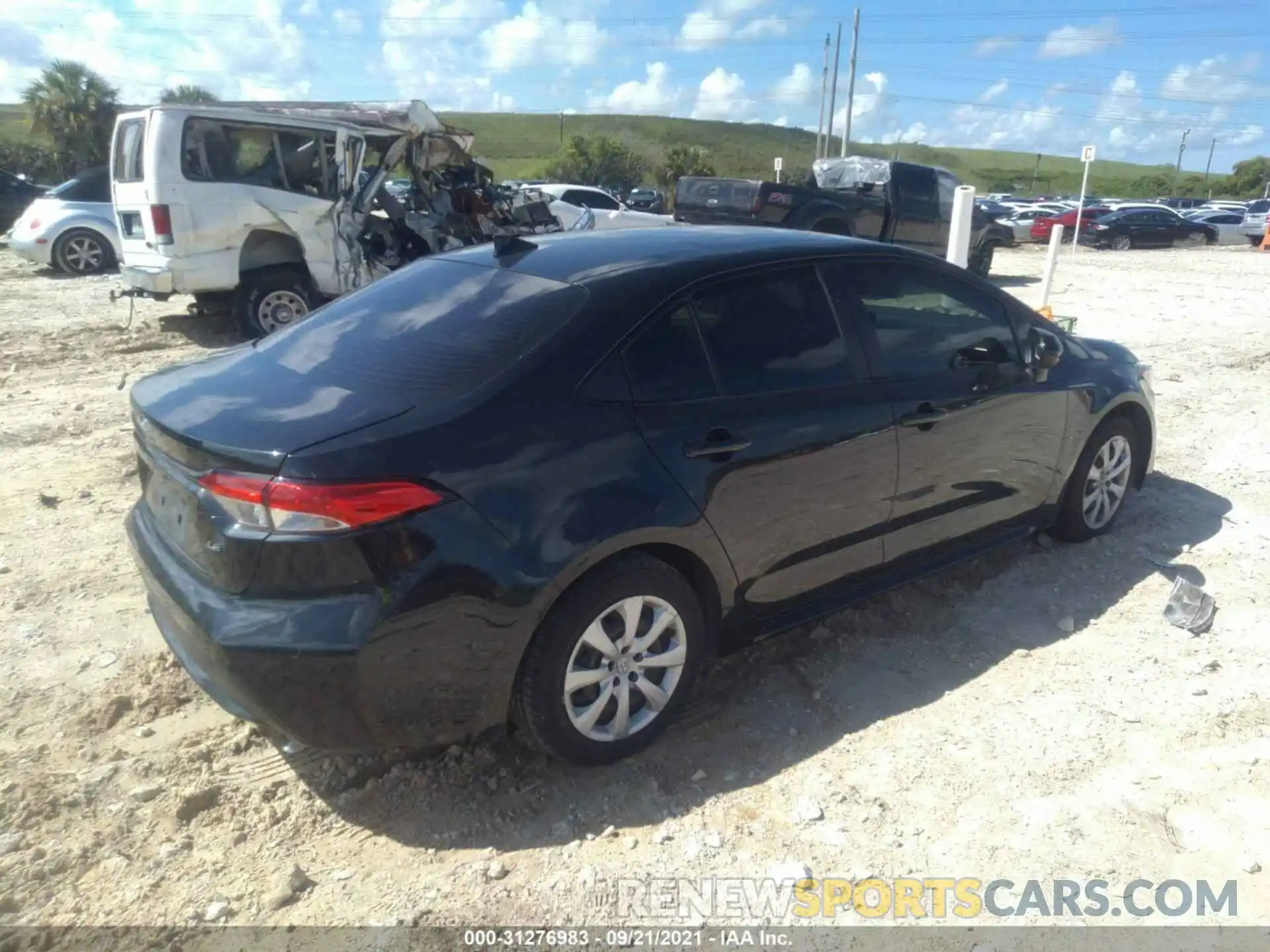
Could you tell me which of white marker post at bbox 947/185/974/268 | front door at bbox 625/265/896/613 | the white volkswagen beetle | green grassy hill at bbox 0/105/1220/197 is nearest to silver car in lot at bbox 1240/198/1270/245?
the white volkswagen beetle

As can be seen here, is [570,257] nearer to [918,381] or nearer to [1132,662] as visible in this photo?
[918,381]

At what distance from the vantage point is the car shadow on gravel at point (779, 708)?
2850mm

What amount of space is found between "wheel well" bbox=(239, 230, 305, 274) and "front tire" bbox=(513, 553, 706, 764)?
7647mm

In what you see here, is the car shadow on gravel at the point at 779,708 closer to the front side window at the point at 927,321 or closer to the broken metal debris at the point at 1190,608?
the broken metal debris at the point at 1190,608

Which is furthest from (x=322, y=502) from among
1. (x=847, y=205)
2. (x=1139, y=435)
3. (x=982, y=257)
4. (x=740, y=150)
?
(x=740, y=150)

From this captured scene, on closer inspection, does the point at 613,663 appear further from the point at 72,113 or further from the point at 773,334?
the point at 72,113

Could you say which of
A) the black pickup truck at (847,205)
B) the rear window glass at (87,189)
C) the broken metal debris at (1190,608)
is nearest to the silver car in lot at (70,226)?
the rear window glass at (87,189)

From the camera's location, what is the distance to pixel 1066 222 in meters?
27.4

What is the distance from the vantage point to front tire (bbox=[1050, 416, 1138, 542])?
4.54 meters

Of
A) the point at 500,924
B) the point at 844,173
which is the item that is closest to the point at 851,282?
the point at 500,924

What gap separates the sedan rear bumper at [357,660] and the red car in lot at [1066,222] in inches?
1119

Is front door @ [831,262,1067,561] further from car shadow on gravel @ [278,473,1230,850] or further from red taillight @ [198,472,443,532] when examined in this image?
red taillight @ [198,472,443,532]

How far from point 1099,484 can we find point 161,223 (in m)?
8.19

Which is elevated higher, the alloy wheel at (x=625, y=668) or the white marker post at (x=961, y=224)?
the white marker post at (x=961, y=224)
